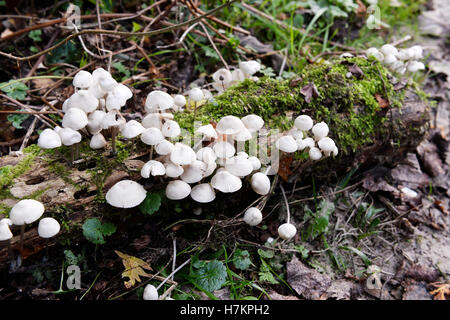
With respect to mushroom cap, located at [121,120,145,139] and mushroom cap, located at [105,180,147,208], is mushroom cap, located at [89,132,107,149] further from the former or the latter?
mushroom cap, located at [105,180,147,208]

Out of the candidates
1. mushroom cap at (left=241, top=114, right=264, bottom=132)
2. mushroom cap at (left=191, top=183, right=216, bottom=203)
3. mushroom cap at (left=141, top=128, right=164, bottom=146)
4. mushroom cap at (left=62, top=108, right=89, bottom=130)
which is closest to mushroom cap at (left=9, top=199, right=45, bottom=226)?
mushroom cap at (left=62, top=108, right=89, bottom=130)

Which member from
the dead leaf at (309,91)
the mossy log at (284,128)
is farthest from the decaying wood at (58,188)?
the dead leaf at (309,91)

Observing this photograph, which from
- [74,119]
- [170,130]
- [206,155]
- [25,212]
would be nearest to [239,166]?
[206,155]

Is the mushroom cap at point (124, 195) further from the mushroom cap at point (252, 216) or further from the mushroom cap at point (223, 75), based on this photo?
the mushroom cap at point (223, 75)

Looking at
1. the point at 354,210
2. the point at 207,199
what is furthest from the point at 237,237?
the point at 354,210

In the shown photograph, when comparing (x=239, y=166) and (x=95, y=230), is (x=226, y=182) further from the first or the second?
(x=95, y=230)
